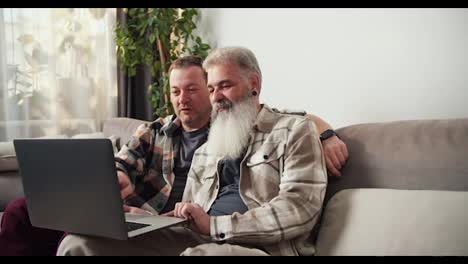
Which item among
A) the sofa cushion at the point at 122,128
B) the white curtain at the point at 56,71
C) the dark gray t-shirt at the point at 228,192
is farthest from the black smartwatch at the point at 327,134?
the white curtain at the point at 56,71

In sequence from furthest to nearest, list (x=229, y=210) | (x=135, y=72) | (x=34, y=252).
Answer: (x=135, y=72)
(x=34, y=252)
(x=229, y=210)

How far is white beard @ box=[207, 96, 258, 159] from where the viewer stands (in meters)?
1.70

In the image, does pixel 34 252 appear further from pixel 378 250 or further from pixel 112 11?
pixel 112 11

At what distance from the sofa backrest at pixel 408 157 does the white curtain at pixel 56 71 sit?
78.3 inches

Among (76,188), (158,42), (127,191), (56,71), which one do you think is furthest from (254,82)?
(56,71)

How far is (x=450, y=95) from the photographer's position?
1745mm

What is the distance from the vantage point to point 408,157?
1.46 meters

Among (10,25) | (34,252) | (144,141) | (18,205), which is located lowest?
(34,252)

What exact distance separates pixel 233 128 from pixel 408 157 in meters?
0.57

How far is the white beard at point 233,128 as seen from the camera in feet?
5.57

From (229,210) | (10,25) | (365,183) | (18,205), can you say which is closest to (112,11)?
(10,25)

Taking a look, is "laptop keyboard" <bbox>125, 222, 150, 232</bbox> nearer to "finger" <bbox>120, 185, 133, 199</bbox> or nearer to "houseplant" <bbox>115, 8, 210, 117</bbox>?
"finger" <bbox>120, 185, 133, 199</bbox>

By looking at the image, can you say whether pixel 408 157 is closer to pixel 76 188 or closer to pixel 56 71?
pixel 76 188
